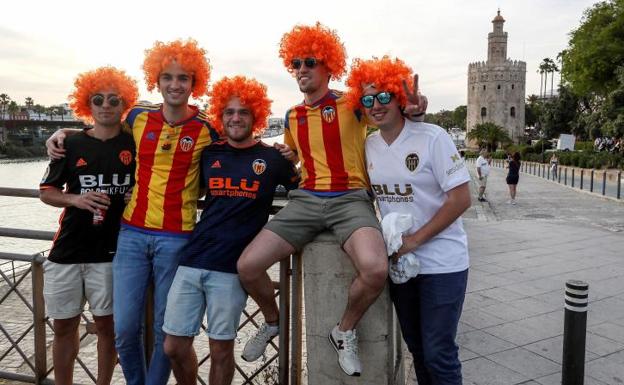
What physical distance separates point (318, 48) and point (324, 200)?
1088 millimetres

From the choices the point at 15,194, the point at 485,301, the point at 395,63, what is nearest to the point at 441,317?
the point at 395,63

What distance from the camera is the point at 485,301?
653cm

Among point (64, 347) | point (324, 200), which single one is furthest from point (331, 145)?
point (64, 347)

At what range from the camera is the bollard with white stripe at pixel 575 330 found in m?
3.74

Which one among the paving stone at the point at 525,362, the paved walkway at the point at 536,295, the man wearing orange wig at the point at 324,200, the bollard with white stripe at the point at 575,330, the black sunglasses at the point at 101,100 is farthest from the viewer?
the paved walkway at the point at 536,295

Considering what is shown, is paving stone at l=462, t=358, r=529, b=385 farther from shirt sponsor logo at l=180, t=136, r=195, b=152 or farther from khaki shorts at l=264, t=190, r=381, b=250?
shirt sponsor logo at l=180, t=136, r=195, b=152

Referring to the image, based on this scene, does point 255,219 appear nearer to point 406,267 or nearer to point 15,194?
point 406,267

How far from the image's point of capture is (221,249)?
2.97 metres

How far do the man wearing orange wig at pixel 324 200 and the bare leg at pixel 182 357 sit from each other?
1.06 ft

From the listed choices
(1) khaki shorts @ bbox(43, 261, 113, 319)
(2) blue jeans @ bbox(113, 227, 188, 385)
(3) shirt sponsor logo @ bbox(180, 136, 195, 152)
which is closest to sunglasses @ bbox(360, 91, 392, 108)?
(3) shirt sponsor logo @ bbox(180, 136, 195, 152)

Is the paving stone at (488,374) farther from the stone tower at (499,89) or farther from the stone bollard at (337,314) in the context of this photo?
the stone tower at (499,89)

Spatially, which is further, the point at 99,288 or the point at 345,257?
the point at 99,288

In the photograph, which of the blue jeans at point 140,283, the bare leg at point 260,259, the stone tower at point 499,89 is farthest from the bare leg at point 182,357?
the stone tower at point 499,89

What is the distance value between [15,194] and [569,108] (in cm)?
7182
